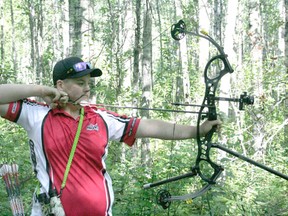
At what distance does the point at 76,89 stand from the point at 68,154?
408 millimetres

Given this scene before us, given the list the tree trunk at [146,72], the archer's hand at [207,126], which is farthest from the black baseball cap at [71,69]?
the tree trunk at [146,72]

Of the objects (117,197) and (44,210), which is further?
(117,197)

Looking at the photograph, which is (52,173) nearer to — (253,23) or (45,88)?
(45,88)

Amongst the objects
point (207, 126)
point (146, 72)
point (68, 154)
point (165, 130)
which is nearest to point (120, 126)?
point (165, 130)

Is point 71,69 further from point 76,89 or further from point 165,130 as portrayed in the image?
point 165,130

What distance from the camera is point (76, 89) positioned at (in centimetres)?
271

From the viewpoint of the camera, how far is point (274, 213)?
12.7ft

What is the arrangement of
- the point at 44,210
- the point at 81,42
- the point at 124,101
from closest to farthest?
1. the point at 44,210
2. the point at 81,42
3. the point at 124,101

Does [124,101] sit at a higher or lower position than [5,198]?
higher

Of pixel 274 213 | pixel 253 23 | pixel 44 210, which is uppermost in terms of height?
pixel 253 23

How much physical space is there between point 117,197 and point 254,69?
18.3 feet

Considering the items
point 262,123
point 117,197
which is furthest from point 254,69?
point 117,197

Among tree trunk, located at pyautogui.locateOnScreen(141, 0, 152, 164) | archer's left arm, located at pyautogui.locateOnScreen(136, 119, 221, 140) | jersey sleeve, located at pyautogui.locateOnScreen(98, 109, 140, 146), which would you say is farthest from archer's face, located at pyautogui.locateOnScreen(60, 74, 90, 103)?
tree trunk, located at pyautogui.locateOnScreen(141, 0, 152, 164)

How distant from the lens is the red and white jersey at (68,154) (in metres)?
2.53
